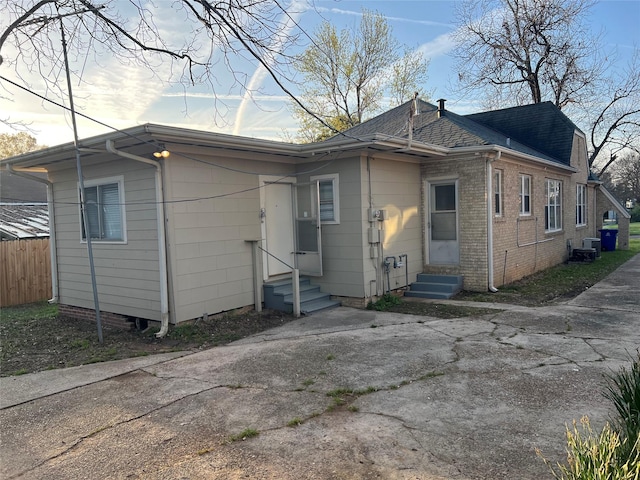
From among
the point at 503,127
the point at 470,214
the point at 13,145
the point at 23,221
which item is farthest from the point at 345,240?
the point at 13,145

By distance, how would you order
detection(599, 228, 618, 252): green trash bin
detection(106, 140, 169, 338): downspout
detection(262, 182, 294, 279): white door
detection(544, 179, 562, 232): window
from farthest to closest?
detection(599, 228, 618, 252): green trash bin < detection(544, 179, 562, 232): window < detection(262, 182, 294, 279): white door < detection(106, 140, 169, 338): downspout

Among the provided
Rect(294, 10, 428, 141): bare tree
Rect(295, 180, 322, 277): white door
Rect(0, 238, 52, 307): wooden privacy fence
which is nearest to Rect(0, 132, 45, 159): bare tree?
Rect(0, 238, 52, 307): wooden privacy fence

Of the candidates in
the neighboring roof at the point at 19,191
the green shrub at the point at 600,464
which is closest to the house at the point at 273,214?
the green shrub at the point at 600,464

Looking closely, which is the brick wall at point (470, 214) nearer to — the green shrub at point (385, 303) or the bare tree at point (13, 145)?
the green shrub at point (385, 303)

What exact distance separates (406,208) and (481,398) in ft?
20.1

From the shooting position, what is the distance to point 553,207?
14.1 meters

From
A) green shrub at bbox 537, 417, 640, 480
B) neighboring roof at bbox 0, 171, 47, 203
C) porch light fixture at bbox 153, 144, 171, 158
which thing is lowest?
green shrub at bbox 537, 417, 640, 480

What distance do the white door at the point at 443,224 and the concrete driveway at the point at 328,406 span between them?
3.60 m

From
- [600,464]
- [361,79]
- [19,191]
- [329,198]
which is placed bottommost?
[600,464]

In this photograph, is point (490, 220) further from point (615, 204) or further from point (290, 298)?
point (615, 204)

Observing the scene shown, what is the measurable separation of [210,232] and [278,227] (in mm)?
1710

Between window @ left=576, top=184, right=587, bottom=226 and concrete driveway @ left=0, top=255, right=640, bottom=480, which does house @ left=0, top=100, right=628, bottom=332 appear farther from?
window @ left=576, top=184, right=587, bottom=226

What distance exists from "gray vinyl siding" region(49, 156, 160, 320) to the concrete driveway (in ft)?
6.65

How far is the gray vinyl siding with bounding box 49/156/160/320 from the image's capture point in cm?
741
